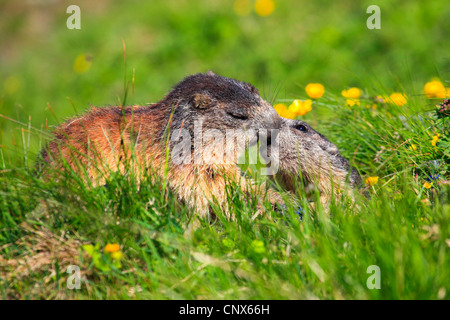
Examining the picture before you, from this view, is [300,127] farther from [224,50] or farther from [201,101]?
[224,50]

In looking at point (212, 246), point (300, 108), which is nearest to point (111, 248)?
point (212, 246)

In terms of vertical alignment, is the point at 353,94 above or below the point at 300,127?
above

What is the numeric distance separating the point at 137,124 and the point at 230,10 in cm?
604

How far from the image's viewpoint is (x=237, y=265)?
278 cm

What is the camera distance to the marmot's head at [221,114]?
405 centimetres

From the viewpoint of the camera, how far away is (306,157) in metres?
4.19

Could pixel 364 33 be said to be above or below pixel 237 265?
above

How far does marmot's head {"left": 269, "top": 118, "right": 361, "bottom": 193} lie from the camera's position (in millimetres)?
4148

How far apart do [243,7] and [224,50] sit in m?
1.01

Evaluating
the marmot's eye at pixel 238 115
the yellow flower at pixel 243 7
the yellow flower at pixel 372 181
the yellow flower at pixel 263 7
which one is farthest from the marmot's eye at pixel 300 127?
the yellow flower at pixel 243 7

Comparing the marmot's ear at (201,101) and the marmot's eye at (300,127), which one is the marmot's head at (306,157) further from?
the marmot's ear at (201,101)

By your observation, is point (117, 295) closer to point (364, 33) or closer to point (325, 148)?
point (325, 148)

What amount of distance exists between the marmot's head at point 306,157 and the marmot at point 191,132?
0.16 m
